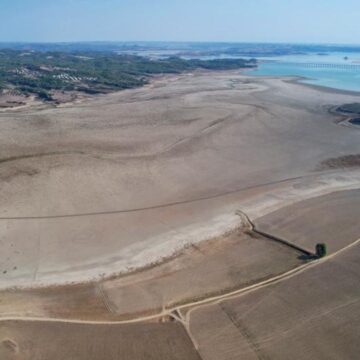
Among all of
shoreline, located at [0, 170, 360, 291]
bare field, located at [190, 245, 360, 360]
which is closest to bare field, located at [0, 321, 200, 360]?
bare field, located at [190, 245, 360, 360]

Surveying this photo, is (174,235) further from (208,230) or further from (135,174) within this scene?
(135,174)

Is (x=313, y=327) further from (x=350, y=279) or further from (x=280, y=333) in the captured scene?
(x=350, y=279)

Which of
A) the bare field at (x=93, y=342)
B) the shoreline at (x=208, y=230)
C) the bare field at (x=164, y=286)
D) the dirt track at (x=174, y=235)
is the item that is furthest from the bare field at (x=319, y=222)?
the bare field at (x=93, y=342)

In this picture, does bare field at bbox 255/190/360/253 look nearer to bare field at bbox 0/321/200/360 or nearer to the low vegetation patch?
bare field at bbox 0/321/200/360

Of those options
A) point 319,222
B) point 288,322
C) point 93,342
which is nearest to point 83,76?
point 319,222

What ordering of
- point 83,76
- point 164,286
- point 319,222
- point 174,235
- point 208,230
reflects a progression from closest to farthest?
point 164,286 < point 174,235 < point 208,230 < point 319,222 < point 83,76

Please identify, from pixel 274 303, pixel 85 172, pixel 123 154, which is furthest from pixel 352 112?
pixel 274 303
